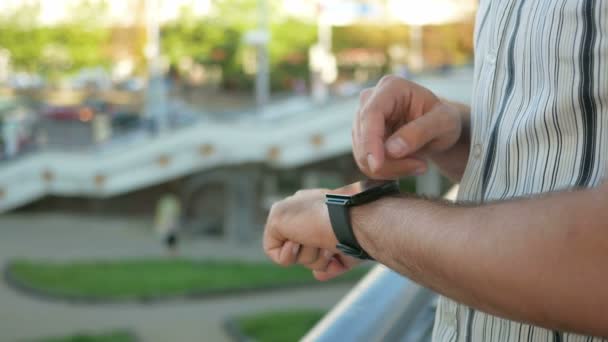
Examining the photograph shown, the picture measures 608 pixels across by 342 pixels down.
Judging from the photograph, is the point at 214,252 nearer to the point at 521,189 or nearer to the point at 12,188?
the point at 12,188

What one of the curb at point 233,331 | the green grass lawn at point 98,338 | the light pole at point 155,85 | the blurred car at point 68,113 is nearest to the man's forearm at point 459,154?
the curb at point 233,331

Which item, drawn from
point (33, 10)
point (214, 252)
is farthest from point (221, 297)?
point (33, 10)

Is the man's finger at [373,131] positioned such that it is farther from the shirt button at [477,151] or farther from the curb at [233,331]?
the curb at [233,331]

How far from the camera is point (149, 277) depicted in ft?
47.2

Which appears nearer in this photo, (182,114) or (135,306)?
(135,306)

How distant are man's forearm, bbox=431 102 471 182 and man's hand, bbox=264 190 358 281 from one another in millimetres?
227

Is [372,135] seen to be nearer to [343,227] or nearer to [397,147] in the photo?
[397,147]

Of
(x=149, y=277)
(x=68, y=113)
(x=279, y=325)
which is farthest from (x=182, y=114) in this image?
(x=279, y=325)

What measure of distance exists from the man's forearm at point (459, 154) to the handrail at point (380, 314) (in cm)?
6

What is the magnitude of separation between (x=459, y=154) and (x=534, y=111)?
12.1 inches

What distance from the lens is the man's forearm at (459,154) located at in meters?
1.24

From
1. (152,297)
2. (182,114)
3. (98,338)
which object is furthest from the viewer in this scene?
(182,114)

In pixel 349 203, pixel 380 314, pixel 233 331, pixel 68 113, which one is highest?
pixel 349 203

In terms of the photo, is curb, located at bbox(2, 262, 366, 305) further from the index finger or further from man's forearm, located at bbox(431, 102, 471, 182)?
the index finger
